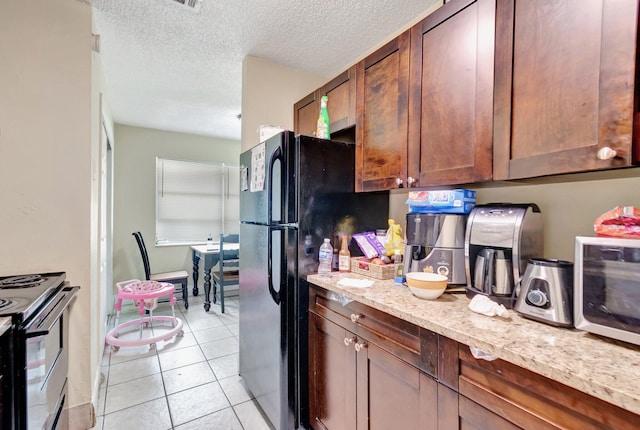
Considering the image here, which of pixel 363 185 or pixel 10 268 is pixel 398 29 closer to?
pixel 363 185

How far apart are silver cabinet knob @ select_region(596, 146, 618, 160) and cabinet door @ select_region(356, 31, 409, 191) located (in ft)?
2.43

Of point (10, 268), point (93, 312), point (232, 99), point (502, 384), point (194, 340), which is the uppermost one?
point (232, 99)

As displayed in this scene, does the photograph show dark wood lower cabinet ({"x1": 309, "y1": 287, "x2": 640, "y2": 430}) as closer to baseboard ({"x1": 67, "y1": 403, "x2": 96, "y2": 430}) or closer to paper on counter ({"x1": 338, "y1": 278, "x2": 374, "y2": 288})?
paper on counter ({"x1": 338, "y1": 278, "x2": 374, "y2": 288})

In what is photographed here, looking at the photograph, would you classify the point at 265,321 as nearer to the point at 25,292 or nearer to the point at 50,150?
the point at 25,292

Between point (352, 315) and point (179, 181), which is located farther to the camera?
point (179, 181)

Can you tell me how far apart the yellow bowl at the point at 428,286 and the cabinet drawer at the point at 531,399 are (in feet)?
0.98

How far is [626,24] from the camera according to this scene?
788 millimetres

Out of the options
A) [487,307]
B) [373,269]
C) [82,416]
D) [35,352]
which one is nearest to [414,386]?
[487,307]

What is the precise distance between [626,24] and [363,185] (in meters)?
1.13

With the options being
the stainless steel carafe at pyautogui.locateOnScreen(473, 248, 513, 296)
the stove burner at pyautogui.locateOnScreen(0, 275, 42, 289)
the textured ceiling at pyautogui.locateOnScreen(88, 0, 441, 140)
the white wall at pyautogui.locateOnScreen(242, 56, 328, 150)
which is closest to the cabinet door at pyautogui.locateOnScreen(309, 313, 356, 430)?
the stainless steel carafe at pyautogui.locateOnScreen(473, 248, 513, 296)

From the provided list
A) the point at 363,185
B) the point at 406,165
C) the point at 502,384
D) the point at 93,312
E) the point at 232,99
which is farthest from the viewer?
the point at 232,99

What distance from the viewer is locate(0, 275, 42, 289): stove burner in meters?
1.39

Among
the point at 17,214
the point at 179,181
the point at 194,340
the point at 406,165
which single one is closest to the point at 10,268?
the point at 17,214

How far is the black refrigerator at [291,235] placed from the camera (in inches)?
61.5
